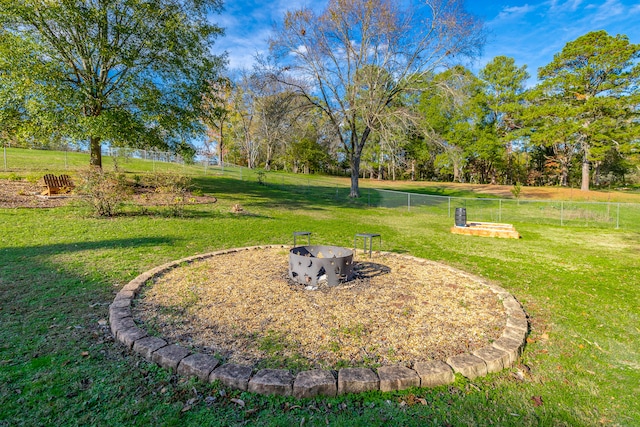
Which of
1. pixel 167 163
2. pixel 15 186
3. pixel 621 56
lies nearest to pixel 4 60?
pixel 15 186

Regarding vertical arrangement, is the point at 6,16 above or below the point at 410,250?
above

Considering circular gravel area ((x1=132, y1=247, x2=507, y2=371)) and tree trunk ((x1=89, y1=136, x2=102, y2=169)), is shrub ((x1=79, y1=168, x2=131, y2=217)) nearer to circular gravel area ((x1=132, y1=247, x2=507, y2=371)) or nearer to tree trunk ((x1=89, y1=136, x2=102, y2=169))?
tree trunk ((x1=89, y1=136, x2=102, y2=169))

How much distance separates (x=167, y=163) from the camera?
26.6 m

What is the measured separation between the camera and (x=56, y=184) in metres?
11.2

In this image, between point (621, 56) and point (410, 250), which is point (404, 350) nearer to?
point (410, 250)

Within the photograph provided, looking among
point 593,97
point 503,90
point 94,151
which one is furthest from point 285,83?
point 503,90

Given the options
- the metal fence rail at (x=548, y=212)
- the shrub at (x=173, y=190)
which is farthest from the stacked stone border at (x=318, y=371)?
the metal fence rail at (x=548, y=212)

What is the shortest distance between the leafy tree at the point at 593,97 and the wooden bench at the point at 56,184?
3295 cm

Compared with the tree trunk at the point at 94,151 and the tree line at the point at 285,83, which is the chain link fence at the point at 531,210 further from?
the tree trunk at the point at 94,151

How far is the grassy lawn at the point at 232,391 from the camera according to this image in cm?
209

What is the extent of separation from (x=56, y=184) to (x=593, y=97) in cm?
3465

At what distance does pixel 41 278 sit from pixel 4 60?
9.37 meters

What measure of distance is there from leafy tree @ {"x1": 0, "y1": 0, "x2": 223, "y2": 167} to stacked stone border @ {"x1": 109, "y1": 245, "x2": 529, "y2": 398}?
33.0ft

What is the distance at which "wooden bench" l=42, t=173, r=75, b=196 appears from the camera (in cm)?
1081
